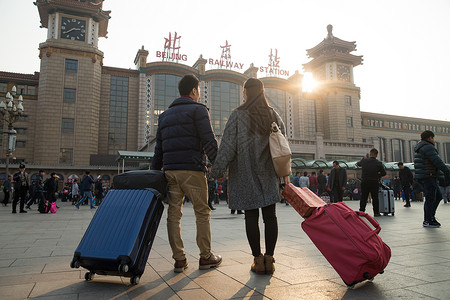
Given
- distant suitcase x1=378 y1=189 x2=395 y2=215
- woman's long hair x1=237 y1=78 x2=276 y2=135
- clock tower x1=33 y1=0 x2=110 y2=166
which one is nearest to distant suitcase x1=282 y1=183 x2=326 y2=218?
woman's long hair x1=237 y1=78 x2=276 y2=135

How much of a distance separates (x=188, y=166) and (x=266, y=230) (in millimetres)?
967

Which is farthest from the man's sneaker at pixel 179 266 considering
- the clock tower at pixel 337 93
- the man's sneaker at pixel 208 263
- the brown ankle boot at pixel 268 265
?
the clock tower at pixel 337 93

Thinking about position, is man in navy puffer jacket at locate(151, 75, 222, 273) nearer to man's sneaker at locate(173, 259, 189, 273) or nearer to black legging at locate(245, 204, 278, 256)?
man's sneaker at locate(173, 259, 189, 273)

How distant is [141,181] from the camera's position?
8.99 ft

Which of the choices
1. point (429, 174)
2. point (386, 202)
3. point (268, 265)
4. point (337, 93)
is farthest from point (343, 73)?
point (268, 265)

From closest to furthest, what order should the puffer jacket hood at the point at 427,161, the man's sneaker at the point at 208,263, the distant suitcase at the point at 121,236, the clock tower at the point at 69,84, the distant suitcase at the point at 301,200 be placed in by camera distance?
the distant suitcase at the point at 121,236 → the distant suitcase at the point at 301,200 → the man's sneaker at the point at 208,263 → the puffer jacket hood at the point at 427,161 → the clock tower at the point at 69,84

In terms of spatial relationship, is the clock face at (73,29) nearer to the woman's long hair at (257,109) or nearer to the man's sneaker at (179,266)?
the woman's long hair at (257,109)

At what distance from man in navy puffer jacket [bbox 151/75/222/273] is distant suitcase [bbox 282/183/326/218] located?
0.80 metres

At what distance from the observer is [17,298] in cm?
214

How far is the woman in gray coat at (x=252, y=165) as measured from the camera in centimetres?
290

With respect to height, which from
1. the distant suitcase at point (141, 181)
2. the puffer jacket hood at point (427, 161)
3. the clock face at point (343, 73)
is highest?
the clock face at point (343, 73)

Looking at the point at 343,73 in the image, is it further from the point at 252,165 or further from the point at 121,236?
the point at 121,236

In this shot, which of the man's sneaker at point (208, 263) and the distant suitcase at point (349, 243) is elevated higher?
the distant suitcase at point (349, 243)

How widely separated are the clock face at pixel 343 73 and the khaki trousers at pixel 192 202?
53.8m
